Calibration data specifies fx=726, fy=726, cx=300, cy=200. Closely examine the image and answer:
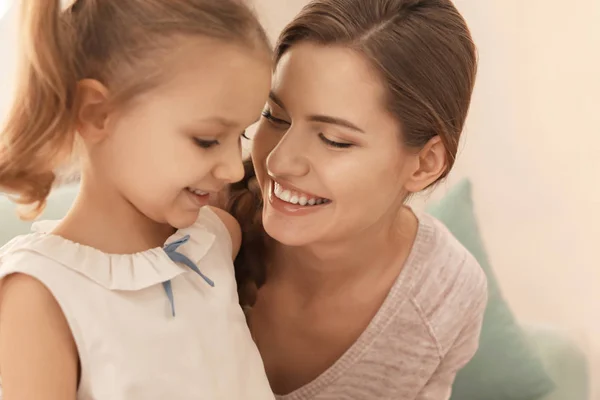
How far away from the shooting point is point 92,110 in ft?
2.58

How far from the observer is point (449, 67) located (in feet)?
3.42

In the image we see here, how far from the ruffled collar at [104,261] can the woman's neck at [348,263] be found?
384 millimetres

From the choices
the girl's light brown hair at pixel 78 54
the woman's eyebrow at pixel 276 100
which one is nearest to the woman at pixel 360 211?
the woman's eyebrow at pixel 276 100

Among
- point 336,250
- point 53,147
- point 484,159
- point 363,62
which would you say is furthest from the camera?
point 484,159

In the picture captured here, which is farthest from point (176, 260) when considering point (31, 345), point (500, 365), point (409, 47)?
point (500, 365)

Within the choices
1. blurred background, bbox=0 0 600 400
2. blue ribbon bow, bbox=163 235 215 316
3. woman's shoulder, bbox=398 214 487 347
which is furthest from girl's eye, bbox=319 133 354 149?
blurred background, bbox=0 0 600 400

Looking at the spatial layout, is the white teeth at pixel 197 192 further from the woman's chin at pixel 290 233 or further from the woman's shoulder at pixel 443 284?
the woman's shoulder at pixel 443 284

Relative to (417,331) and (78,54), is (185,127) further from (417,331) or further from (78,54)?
(417,331)

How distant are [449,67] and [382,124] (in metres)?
0.13

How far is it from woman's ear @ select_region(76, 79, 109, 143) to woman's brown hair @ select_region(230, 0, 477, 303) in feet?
1.11

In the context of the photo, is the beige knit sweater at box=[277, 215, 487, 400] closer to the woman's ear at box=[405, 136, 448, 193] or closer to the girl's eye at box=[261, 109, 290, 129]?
the woman's ear at box=[405, 136, 448, 193]

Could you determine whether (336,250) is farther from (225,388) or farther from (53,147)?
(53,147)

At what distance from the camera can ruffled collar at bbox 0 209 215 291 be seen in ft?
2.57

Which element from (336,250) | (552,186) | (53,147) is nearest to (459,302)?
(336,250)
